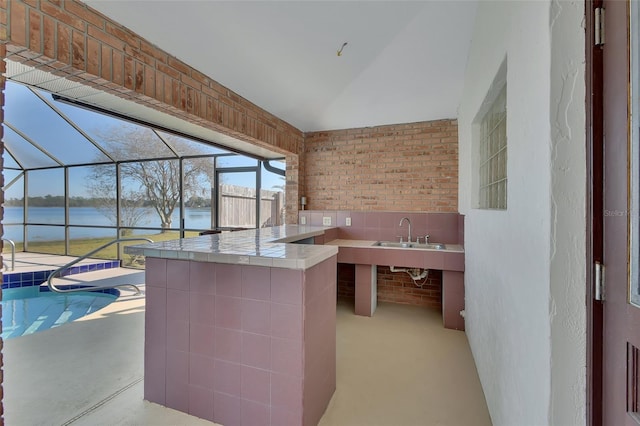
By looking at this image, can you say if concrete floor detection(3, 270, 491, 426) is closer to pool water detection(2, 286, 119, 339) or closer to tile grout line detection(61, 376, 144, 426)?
tile grout line detection(61, 376, 144, 426)

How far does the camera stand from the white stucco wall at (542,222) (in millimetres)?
822

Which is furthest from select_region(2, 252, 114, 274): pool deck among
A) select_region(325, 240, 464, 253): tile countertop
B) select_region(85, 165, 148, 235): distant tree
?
select_region(325, 240, 464, 253): tile countertop

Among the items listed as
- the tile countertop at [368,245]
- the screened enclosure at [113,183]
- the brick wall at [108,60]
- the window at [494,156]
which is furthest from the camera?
the screened enclosure at [113,183]

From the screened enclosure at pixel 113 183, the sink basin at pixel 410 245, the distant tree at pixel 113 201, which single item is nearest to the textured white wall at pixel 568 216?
the sink basin at pixel 410 245

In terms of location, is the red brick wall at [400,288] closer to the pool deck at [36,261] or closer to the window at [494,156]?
the window at [494,156]

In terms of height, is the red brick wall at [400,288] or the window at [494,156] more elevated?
the window at [494,156]

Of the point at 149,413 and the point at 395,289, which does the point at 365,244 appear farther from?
the point at 149,413

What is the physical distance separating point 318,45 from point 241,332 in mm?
2194

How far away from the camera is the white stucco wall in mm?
822

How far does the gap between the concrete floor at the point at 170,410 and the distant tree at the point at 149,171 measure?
3192 millimetres

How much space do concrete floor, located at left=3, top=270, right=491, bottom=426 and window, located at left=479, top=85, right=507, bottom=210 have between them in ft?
4.44

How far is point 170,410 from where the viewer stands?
173cm

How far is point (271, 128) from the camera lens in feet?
11.7

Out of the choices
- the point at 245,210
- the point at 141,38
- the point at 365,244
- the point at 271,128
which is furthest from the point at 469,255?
the point at 245,210
